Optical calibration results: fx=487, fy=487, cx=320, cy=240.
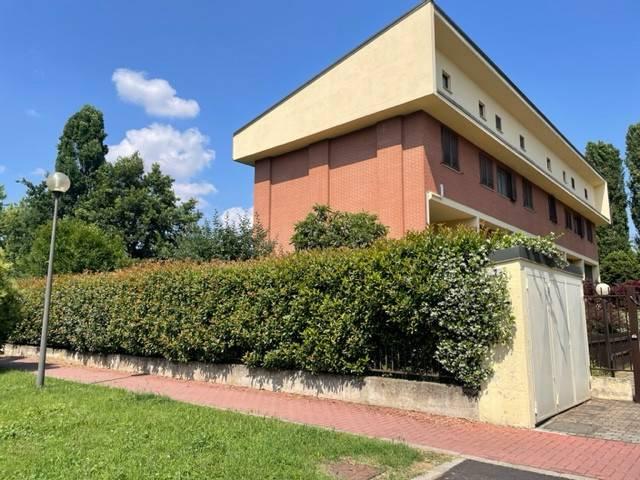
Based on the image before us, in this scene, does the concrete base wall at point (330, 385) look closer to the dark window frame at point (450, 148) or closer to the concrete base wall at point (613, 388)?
the concrete base wall at point (613, 388)

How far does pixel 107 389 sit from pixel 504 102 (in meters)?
19.1

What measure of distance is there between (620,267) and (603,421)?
3277cm

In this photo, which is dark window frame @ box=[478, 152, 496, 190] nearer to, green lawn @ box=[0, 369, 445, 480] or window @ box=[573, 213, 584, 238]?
window @ box=[573, 213, 584, 238]

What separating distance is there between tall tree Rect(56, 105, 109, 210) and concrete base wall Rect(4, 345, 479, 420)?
27.8 meters

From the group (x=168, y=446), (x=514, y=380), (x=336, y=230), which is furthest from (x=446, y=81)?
(x=168, y=446)

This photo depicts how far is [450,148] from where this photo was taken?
17703 mm

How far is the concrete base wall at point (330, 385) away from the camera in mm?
7602

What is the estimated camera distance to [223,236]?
17.4 m

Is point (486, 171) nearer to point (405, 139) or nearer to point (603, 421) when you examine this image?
point (405, 139)

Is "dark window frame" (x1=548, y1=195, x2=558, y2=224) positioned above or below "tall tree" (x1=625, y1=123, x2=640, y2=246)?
below

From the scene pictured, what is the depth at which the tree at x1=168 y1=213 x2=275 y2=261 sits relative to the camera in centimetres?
1733

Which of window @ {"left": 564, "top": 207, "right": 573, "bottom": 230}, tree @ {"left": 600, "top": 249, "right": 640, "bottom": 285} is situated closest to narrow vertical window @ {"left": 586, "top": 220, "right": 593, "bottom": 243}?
tree @ {"left": 600, "top": 249, "right": 640, "bottom": 285}

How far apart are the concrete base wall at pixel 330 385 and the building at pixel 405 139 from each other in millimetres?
7579

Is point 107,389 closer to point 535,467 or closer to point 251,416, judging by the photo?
point 251,416
